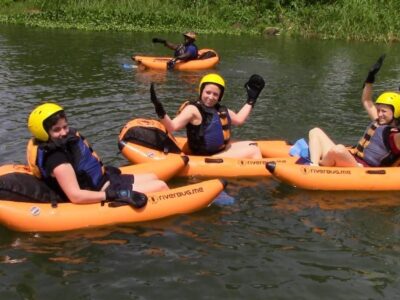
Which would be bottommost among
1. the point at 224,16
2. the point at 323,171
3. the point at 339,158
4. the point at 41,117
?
the point at 323,171

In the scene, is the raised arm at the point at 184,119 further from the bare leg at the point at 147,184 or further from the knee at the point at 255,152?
the knee at the point at 255,152

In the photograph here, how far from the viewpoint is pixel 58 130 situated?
468 cm

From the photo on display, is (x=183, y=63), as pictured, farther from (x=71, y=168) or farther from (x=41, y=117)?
(x=41, y=117)

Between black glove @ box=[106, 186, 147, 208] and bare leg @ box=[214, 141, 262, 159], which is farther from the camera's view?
bare leg @ box=[214, 141, 262, 159]

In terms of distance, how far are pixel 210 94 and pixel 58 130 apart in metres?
2.29

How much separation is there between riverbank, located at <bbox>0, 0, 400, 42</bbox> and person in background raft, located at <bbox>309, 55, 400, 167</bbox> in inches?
595

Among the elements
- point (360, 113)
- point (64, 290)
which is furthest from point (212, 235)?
point (360, 113)

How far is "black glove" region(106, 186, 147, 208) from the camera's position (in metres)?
5.20

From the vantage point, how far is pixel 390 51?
1803cm

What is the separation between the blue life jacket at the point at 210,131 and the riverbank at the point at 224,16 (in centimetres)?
1551

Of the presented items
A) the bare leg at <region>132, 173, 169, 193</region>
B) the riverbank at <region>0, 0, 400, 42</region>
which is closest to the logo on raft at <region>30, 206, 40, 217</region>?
the bare leg at <region>132, 173, 169, 193</region>

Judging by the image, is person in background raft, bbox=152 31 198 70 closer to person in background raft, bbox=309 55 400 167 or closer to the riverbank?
person in background raft, bbox=309 55 400 167

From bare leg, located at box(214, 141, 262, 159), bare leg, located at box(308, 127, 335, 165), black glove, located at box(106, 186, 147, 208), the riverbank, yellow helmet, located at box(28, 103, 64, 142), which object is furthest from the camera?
the riverbank

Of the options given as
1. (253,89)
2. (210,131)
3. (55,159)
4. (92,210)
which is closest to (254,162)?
(210,131)
